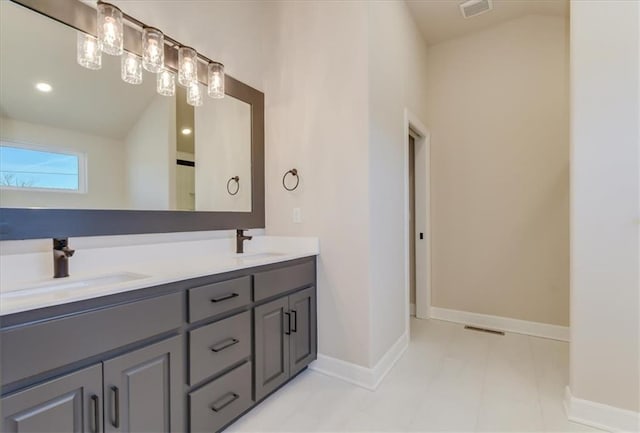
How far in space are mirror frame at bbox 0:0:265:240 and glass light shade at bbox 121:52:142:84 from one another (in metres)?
0.05

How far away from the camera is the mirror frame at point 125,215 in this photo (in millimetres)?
1370

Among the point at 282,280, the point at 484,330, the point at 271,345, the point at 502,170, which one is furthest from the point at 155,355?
the point at 502,170

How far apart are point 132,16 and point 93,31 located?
23 cm

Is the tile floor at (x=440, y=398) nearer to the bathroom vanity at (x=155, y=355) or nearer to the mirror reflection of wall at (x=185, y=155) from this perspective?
the bathroom vanity at (x=155, y=355)

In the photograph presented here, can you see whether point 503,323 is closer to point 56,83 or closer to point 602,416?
point 602,416

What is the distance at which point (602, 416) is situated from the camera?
67.0 inches

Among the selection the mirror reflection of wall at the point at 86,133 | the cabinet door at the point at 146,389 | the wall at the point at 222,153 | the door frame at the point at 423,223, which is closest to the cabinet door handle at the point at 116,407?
the cabinet door at the point at 146,389

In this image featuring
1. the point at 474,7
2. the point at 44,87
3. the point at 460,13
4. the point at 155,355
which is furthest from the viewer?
the point at 460,13

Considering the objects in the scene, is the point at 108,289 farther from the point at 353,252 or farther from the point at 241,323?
the point at 353,252

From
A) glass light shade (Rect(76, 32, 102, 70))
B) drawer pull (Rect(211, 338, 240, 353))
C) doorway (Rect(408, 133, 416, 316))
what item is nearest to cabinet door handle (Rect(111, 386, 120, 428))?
drawer pull (Rect(211, 338, 240, 353))

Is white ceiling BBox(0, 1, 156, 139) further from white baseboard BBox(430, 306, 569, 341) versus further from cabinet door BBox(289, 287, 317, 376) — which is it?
white baseboard BBox(430, 306, 569, 341)

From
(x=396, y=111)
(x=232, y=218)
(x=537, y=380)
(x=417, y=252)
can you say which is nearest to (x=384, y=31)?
(x=396, y=111)

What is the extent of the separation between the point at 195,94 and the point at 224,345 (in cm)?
159

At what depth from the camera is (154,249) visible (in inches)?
72.1
